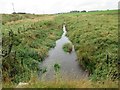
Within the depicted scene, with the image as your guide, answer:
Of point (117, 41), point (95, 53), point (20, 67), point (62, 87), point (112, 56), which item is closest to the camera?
point (62, 87)

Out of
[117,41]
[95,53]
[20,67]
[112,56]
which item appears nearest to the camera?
[20,67]

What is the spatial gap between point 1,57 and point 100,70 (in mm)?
5608

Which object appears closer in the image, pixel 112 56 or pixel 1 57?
pixel 1 57

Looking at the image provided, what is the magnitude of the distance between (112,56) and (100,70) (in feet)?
4.66

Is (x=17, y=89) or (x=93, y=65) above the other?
(x=17, y=89)

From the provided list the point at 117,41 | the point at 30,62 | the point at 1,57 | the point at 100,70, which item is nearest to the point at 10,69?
the point at 1,57

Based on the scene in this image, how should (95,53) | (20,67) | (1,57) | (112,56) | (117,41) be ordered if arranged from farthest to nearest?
1. (117,41)
2. (95,53)
3. (112,56)
4. (20,67)
5. (1,57)

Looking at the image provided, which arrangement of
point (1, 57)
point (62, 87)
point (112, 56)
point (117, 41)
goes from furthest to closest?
point (117, 41) → point (112, 56) → point (1, 57) → point (62, 87)

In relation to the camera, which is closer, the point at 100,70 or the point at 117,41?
the point at 100,70

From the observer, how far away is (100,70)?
14086 mm

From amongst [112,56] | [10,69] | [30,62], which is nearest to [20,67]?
[10,69]

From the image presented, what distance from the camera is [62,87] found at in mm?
7105

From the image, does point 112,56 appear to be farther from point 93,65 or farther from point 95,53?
point 95,53

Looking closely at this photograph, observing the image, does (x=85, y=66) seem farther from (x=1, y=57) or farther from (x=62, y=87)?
(x=62, y=87)
